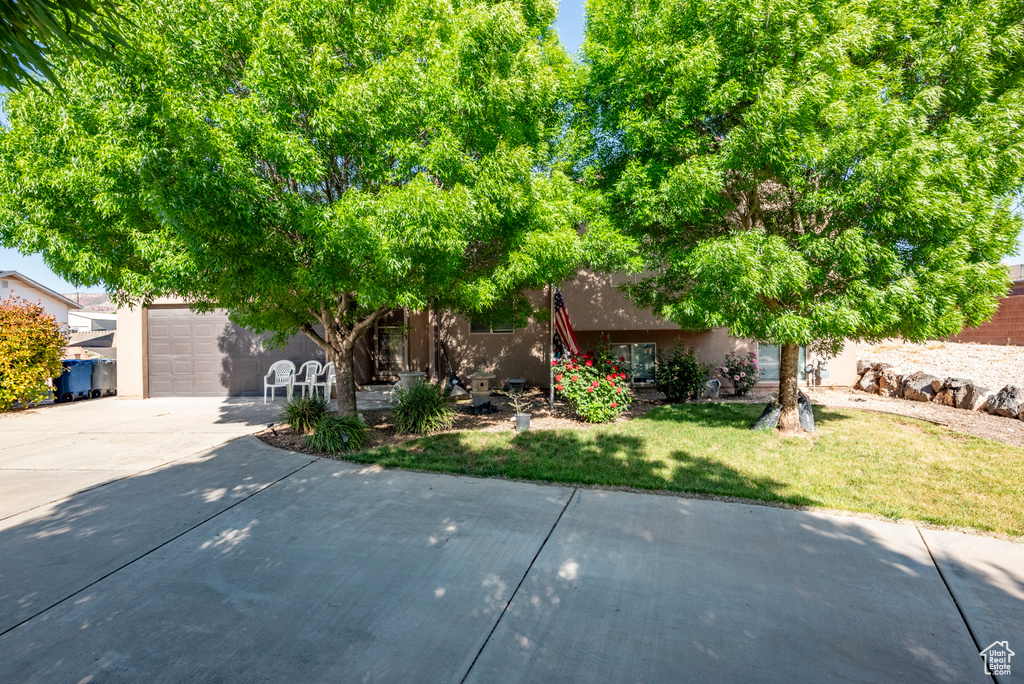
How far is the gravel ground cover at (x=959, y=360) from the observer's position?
10.8m

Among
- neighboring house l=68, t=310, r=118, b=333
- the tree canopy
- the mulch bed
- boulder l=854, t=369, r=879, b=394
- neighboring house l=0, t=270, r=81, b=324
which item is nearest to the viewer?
the tree canopy

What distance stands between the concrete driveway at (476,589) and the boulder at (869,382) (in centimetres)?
876

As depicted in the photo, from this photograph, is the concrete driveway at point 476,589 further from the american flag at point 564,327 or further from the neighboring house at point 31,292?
the neighboring house at point 31,292

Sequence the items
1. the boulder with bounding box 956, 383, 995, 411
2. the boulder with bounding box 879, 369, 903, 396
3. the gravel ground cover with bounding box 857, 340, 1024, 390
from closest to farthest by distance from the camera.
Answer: the boulder with bounding box 956, 383, 995, 411 < the gravel ground cover with bounding box 857, 340, 1024, 390 < the boulder with bounding box 879, 369, 903, 396

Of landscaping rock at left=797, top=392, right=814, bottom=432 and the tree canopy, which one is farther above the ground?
the tree canopy

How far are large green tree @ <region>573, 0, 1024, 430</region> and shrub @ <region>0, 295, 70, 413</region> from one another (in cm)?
1175

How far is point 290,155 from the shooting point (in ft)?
16.4

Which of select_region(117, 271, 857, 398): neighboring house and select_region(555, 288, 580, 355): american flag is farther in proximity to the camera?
select_region(117, 271, 857, 398): neighboring house

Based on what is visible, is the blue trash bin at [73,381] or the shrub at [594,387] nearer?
the shrub at [594,387]

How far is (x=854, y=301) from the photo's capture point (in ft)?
19.6

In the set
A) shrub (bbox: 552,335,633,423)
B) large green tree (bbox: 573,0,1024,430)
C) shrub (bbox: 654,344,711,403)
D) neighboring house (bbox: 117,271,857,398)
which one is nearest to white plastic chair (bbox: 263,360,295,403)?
neighboring house (bbox: 117,271,857,398)

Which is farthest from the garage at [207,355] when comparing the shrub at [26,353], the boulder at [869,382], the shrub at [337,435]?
the boulder at [869,382]

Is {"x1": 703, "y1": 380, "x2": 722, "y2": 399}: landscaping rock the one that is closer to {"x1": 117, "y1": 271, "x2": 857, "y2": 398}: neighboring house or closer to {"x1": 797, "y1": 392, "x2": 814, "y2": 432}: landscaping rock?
{"x1": 117, "y1": 271, "x2": 857, "y2": 398}: neighboring house

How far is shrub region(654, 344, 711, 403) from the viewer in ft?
34.1
